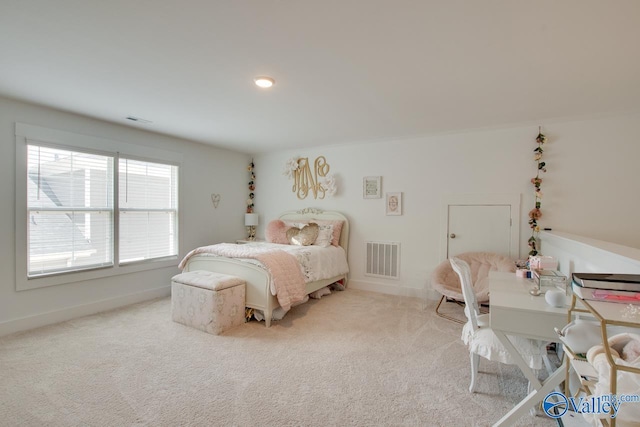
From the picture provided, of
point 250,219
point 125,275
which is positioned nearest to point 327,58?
point 125,275

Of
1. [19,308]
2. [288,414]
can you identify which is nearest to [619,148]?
[288,414]

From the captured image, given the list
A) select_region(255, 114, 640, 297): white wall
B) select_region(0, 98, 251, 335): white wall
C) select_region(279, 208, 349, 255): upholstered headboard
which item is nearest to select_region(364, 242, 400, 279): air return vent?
select_region(255, 114, 640, 297): white wall

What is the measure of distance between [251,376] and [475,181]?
11.3 feet

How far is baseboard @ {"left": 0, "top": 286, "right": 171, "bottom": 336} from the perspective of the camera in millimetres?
2932

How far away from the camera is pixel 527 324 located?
1.52 metres

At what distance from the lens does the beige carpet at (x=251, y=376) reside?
179cm

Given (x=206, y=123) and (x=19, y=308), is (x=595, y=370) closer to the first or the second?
(x=206, y=123)

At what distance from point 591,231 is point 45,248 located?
5.97 meters

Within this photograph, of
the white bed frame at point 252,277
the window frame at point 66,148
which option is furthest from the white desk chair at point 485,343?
the window frame at point 66,148

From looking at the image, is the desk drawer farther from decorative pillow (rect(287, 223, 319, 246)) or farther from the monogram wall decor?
the monogram wall decor

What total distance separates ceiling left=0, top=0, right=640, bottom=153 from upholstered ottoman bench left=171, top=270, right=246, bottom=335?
6.02 ft

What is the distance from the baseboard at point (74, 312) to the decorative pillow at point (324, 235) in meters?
2.34

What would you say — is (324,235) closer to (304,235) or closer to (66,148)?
(304,235)

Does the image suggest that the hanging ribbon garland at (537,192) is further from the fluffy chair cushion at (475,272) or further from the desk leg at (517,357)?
the desk leg at (517,357)
